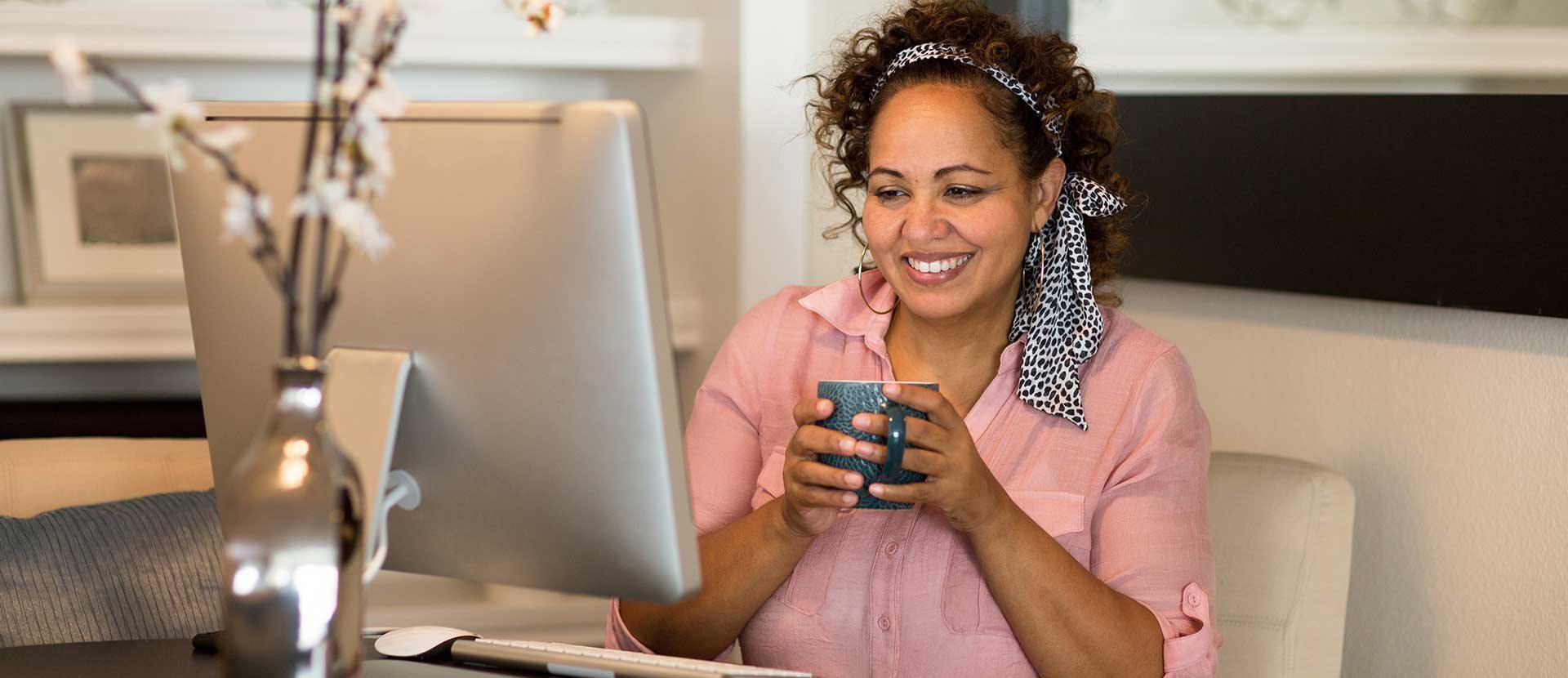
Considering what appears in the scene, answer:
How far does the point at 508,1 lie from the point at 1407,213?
107 cm

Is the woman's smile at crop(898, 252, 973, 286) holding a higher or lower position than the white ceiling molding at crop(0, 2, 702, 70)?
lower

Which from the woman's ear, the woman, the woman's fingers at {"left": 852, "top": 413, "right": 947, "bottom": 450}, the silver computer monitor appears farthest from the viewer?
the woman's ear

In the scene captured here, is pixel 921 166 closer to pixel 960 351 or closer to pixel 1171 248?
pixel 960 351

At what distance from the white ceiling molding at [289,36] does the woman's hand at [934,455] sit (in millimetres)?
1082

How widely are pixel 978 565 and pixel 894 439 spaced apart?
0.32m

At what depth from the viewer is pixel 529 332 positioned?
2.99ft

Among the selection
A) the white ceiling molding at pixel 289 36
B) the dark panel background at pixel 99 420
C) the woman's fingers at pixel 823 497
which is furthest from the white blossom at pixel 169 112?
the dark panel background at pixel 99 420

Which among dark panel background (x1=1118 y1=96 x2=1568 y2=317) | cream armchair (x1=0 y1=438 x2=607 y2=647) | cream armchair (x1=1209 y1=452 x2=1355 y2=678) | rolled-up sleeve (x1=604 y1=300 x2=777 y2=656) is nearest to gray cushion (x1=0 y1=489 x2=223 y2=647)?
cream armchair (x1=0 y1=438 x2=607 y2=647)

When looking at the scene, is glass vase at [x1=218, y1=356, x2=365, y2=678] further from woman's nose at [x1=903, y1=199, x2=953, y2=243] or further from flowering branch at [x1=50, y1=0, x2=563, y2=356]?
woman's nose at [x1=903, y1=199, x2=953, y2=243]

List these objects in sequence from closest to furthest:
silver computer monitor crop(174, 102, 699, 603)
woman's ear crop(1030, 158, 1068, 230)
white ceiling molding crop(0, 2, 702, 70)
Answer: silver computer monitor crop(174, 102, 699, 603), woman's ear crop(1030, 158, 1068, 230), white ceiling molding crop(0, 2, 702, 70)

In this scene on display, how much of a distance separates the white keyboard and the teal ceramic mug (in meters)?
0.17

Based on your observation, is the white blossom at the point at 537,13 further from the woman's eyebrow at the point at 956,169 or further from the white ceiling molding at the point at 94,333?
the white ceiling molding at the point at 94,333

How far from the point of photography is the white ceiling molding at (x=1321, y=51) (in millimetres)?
1447

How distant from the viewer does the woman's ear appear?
5.34 ft
